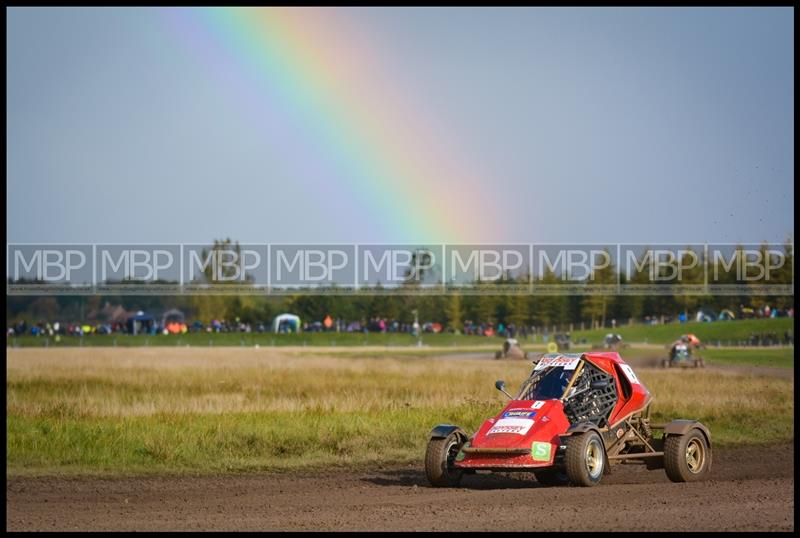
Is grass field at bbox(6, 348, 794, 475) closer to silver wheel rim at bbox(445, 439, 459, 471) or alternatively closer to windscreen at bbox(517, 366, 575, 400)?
silver wheel rim at bbox(445, 439, 459, 471)

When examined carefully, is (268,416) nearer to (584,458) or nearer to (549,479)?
(549,479)

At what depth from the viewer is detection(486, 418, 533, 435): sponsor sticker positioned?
54.7ft

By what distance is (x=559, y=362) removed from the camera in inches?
706

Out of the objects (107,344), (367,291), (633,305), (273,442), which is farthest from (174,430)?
(367,291)

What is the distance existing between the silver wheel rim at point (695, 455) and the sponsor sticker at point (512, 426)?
334cm

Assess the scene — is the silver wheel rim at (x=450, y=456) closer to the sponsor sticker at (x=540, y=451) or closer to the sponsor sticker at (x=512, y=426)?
the sponsor sticker at (x=512, y=426)

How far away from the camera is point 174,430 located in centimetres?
2422

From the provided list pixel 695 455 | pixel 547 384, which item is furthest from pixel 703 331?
pixel 547 384

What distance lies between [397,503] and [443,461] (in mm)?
1848

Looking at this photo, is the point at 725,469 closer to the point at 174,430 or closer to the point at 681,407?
the point at 681,407

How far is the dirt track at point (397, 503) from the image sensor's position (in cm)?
1349

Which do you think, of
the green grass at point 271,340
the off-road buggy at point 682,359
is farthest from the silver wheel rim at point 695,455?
the green grass at point 271,340

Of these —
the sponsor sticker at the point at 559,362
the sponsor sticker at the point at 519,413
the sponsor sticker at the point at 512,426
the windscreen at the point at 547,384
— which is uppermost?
the sponsor sticker at the point at 559,362

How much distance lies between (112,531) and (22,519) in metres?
2.20
